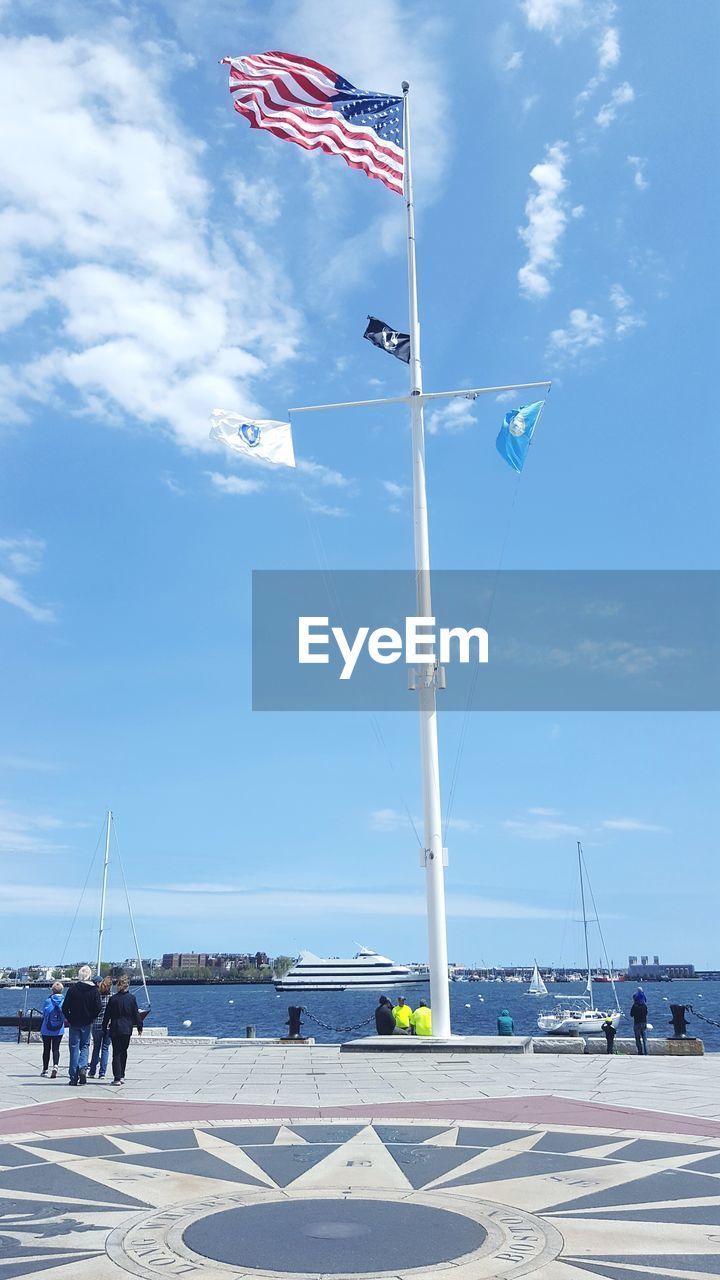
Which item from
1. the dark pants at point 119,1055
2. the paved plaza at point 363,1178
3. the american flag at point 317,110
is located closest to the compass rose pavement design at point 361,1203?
the paved plaza at point 363,1178

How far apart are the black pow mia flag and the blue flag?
302 cm

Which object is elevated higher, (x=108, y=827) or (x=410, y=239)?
(x=410, y=239)

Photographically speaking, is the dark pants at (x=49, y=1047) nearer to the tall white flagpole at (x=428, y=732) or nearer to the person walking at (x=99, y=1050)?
the person walking at (x=99, y=1050)

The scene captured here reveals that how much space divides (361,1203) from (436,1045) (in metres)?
13.6

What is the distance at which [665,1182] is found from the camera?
8.86 metres

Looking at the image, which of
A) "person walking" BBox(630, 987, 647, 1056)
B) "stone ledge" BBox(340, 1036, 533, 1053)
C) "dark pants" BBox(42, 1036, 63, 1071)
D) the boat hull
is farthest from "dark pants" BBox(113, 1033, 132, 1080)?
the boat hull

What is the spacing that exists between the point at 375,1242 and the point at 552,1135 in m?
4.84

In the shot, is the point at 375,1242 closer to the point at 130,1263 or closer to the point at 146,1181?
the point at 130,1263

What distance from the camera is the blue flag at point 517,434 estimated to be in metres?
24.3

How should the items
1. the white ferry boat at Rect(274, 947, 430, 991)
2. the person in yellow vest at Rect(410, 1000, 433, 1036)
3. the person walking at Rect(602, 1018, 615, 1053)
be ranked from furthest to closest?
the white ferry boat at Rect(274, 947, 430, 991) → the person in yellow vest at Rect(410, 1000, 433, 1036) → the person walking at Rect(602, 1018, 615, 1053)

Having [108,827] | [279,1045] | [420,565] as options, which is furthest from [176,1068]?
[108,827]

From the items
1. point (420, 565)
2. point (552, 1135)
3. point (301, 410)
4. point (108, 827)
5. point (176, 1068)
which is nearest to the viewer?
point (552, 1135)

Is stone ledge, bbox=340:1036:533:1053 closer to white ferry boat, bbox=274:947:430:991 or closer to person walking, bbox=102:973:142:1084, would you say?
person walking, bbox=102:973:142:1084

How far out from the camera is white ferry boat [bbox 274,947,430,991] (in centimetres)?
14062
